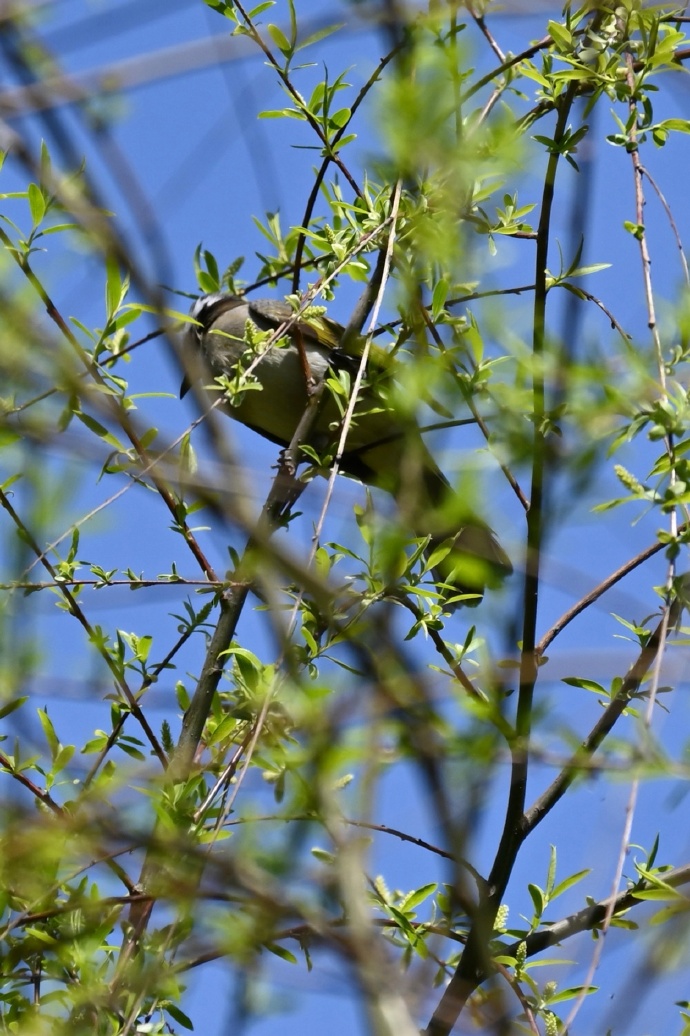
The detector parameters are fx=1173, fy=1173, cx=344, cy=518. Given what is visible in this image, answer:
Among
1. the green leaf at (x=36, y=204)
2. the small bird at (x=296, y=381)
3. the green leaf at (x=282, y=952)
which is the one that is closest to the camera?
the green leaf at (x=282, y=952)

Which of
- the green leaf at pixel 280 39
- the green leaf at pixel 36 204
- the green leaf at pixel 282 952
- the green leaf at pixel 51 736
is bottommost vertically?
the green leaf at pixel 282 952

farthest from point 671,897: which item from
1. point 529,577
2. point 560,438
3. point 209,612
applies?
point 209,612

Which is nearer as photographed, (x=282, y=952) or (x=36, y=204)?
(x=282, y=952)

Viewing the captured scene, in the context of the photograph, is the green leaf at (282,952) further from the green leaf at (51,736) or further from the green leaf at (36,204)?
the green leaf at (36,204)

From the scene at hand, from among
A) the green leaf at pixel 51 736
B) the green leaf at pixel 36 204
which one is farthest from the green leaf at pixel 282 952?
the green leaf at pixel 36 204

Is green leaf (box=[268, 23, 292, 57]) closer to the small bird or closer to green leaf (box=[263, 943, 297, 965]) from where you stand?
the small bird

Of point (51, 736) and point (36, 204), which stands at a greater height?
point (36, 204)

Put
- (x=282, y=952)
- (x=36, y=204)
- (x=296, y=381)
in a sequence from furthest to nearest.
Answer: (x=296, y=381) < (x=36, y=204) < (x=282, y=952)

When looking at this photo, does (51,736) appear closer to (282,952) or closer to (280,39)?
(282,952)

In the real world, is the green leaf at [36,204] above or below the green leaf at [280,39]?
below

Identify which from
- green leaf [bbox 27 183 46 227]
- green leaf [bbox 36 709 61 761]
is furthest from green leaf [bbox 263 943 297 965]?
green leaf [bbox 27 183 46 227]

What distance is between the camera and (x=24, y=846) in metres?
1.59

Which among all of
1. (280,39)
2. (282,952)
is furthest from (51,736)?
(280,39)

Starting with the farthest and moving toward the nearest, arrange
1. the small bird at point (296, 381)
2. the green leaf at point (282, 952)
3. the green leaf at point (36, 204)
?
1. the small bird at point (296, 381)
2. the green leaf at point (36, 204)
3. the green leaf at point (282, 952)
